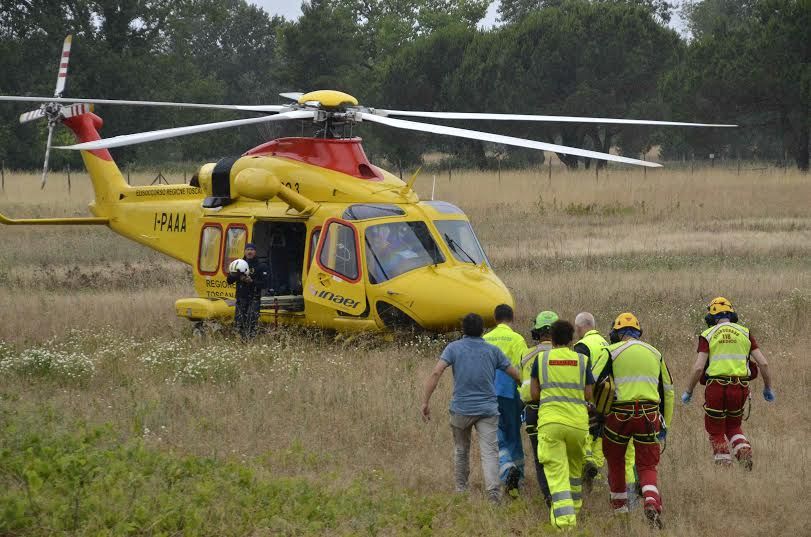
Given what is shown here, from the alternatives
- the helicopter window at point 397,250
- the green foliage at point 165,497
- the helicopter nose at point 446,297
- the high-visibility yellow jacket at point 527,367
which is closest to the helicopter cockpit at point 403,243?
the helicopter window at point 397,250

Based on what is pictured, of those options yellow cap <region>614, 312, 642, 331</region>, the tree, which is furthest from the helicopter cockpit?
the tree

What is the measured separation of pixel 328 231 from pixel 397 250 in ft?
3.17

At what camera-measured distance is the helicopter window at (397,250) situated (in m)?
14.3

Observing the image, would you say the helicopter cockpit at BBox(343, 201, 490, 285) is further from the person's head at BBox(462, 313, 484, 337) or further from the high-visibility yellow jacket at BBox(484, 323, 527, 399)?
the person's head at BBox(462, 313, 484, 337)

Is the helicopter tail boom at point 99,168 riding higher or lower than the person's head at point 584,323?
higher

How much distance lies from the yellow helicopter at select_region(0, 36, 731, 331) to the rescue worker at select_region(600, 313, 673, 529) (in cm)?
473

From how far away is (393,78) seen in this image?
6544cm

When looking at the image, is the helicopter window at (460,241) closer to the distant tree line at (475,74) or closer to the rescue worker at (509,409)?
the rescue worker at (509,409)

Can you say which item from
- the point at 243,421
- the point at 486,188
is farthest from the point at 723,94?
the point at 243,421

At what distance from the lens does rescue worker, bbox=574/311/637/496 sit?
28.0ft

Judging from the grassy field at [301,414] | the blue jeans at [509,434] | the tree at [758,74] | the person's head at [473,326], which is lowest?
the grassy field at [301,414]

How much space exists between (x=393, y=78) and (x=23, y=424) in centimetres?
5701

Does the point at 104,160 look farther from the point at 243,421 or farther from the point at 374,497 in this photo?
the point at 374,497

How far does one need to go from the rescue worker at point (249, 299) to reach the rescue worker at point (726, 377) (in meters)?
6.71
